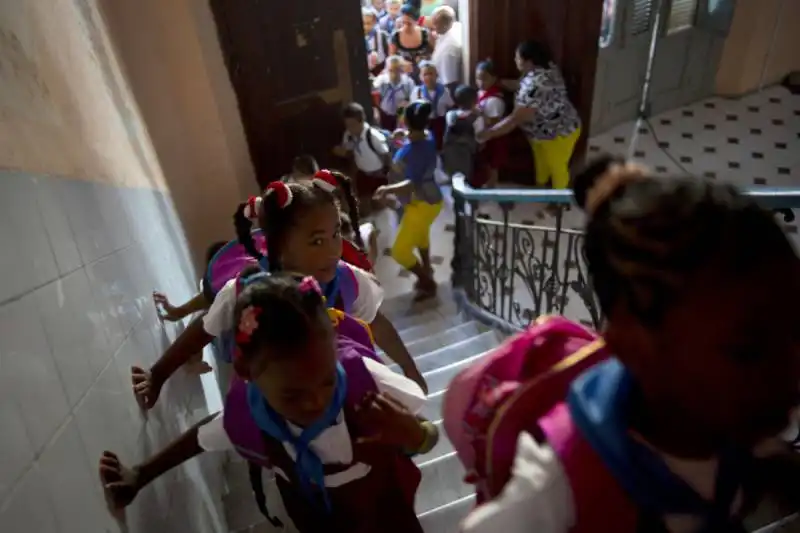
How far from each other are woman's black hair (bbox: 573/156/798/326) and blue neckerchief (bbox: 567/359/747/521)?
13cm

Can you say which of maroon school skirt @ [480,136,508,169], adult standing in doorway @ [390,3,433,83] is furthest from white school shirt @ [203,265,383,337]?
adult standing in doorway @ [390,3,433,83]

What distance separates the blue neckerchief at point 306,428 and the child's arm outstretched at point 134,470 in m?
0.21

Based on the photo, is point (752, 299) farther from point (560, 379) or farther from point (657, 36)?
point (657, 36)

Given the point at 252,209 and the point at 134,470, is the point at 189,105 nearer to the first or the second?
the point at 252,209

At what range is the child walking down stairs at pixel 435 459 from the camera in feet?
6.62

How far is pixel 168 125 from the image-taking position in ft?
13.5

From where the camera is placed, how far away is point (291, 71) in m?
4.78

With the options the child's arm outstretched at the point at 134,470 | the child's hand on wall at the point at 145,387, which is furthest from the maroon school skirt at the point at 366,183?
the child's arm outstretched at the point at 134,470

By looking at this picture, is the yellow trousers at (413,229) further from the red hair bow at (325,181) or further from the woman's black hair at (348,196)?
the red hair bow at (325,181)

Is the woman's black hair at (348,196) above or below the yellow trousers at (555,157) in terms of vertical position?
above

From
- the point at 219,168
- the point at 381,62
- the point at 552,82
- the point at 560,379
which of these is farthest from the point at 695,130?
the point at 560,379

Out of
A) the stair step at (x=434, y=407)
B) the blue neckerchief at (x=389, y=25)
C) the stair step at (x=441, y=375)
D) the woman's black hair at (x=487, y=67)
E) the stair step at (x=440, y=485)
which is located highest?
the blue neckerchief at (x=389, y=25)

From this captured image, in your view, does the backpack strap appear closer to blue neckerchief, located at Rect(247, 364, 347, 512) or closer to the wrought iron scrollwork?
blue neckerchief, located at Rect(247, 364, 347, 512)

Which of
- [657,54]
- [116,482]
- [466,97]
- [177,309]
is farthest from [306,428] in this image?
[657,54]
